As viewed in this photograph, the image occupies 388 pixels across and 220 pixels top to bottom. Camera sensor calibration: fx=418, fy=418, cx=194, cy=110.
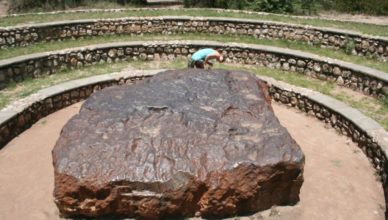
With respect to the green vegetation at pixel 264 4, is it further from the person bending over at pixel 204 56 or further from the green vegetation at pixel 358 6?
the person bending over at pixel 204 56

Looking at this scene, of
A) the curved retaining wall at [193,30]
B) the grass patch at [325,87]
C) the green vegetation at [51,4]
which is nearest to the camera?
the grass patch at [325,87]

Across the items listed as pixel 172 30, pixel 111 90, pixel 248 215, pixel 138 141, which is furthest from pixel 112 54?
pixel 248 215

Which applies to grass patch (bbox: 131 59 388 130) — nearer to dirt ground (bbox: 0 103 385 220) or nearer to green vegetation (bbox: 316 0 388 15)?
dirt ground (bbox: 0 103 385 220)

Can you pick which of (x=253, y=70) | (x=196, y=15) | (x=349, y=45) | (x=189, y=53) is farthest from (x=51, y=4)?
(x=349, y=45)

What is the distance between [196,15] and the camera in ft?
44.1

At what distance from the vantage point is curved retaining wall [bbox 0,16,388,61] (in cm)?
1062

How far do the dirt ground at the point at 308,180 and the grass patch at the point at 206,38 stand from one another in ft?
10.9

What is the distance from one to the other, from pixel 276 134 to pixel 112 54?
6647mm

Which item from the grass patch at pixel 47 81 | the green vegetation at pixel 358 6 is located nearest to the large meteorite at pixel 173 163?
the grass patch at pixel 47 81

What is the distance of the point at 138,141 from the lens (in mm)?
5094

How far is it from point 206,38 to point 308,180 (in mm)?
7181

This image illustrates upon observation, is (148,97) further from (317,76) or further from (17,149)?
(317,76)

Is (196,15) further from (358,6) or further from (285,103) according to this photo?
(358,6)

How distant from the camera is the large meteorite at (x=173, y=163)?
473 cm
